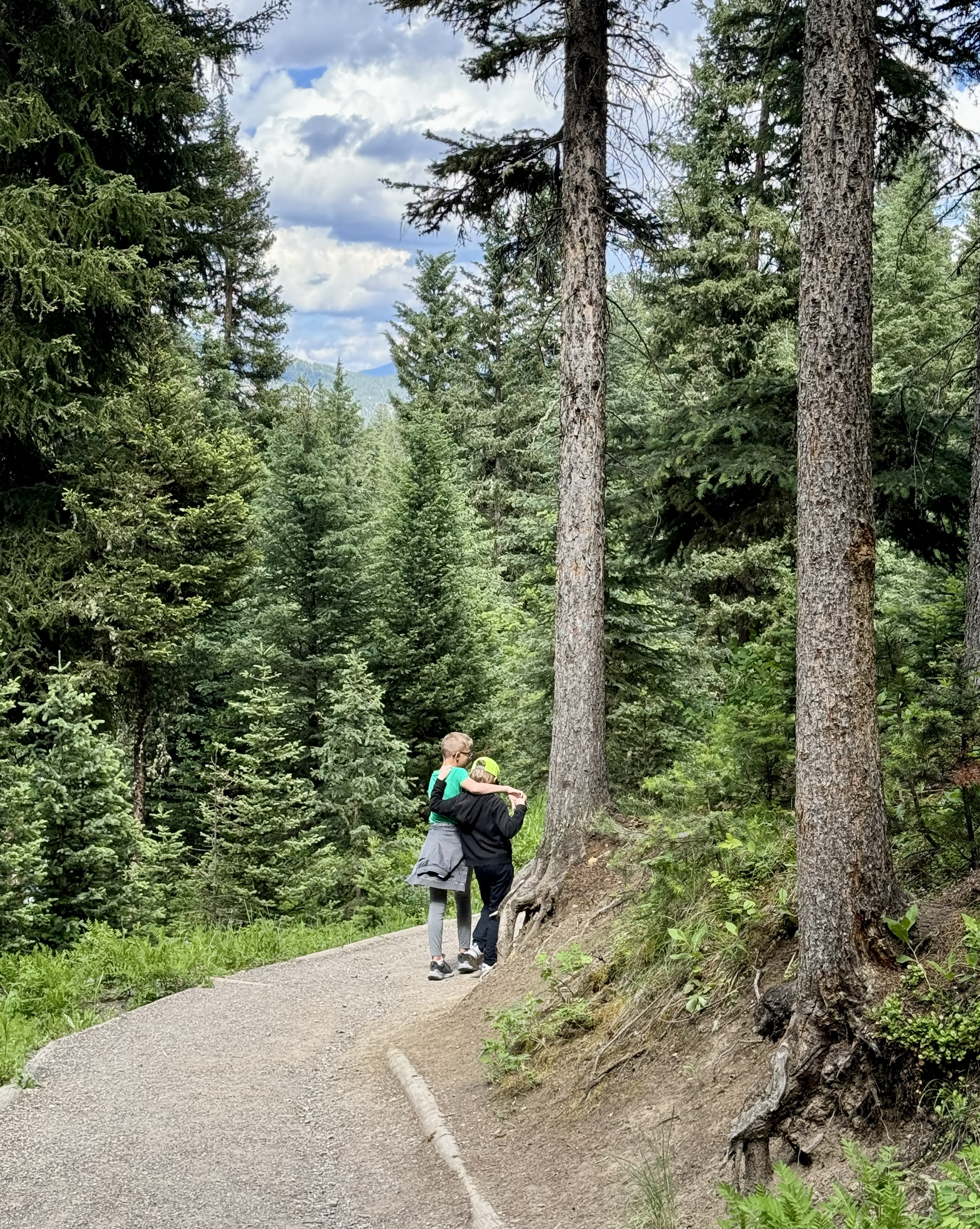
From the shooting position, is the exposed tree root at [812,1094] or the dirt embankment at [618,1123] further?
the dirt embankment at [618,1123]

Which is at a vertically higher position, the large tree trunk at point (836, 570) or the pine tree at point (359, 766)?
the large tree trunk at point (836, 570)

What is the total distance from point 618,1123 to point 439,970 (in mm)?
3648

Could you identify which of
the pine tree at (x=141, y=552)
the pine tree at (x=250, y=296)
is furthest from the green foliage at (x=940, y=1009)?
the pine tree at (x=250, y=296)

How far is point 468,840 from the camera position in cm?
825

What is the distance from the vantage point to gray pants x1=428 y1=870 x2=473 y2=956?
27.5 ft

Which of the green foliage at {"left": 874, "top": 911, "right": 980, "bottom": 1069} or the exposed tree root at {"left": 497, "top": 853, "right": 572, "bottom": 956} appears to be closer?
the green foliage at {"left": 874, "top": 911, "right": 980, "bottom": 1069}

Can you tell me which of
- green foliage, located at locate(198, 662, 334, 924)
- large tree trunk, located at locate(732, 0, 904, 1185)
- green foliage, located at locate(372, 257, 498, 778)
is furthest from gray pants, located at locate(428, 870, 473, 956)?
green foliage, located at locate(372, 257, 498, 778)

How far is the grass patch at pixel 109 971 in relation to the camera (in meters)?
8.12

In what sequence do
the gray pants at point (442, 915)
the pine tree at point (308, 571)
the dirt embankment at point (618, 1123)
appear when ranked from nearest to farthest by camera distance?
the dirt embankment at point (618, 1123), the gray pants at point (442, 915), the pine tree at point (308, 571)

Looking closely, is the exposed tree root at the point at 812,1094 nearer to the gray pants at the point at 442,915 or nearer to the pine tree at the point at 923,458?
the gray pants at the point at 442,915

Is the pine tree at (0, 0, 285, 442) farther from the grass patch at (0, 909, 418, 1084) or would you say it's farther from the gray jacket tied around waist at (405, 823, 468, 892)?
the gray jacket tied around waist at (405, 823, 468, 892)

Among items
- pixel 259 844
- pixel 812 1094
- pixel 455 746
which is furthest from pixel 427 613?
pixel 812 1094

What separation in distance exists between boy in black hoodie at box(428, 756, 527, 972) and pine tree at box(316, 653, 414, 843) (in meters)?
8.11

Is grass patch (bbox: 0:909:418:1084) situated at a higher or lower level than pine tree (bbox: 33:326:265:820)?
lower
